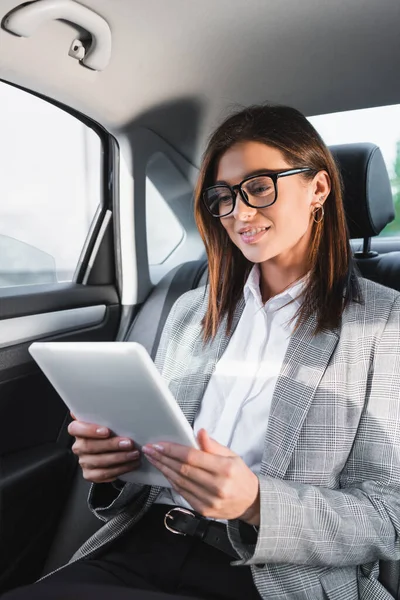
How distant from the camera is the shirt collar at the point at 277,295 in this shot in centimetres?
140

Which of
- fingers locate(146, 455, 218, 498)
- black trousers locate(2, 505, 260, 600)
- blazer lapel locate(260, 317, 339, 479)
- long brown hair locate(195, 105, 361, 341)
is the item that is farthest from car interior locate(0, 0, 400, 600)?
fingers locate(146, 455, 218, 498)

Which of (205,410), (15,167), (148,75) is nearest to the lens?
(205,410)

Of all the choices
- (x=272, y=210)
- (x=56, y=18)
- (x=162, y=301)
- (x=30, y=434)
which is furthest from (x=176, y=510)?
(x=56, y=18)

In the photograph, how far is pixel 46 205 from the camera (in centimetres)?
208

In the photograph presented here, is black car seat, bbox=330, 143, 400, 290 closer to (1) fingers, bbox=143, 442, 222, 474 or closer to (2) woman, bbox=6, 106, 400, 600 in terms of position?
(2) woman, bbox=6, 106, 400, 600

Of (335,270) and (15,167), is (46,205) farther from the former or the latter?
(335,270)

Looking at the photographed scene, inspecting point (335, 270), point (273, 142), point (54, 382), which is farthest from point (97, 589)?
point (273, 142)

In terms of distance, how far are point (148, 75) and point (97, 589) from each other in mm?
1343

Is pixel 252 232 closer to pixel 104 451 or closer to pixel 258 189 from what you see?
pixel 258 189

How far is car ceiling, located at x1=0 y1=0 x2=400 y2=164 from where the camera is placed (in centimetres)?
157

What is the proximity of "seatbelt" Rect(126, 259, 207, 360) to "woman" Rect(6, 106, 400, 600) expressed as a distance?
510 millimetres

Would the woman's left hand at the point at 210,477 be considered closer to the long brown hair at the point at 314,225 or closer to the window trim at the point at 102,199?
the long brown hair at the point at 314,225

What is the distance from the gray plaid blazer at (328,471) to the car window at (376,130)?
69cm

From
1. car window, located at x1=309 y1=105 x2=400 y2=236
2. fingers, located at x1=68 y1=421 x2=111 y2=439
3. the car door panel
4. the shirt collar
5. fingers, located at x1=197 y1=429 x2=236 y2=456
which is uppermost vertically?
car window, located at x1=309 y1=105 x2=400 y2=236
